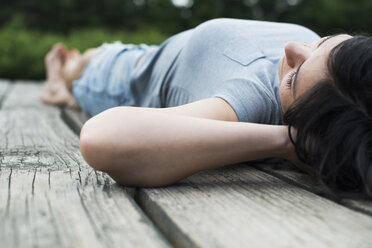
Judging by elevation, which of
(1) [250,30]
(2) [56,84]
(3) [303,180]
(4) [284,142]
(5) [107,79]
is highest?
(1) [250,30]

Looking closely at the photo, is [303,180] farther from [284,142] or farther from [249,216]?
[249,216]

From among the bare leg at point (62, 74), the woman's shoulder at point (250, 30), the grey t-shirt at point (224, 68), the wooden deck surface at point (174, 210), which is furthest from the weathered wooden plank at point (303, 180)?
the bare leg at point (62, 74)

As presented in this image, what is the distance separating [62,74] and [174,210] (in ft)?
7.84

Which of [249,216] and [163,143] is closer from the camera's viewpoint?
[249,216]

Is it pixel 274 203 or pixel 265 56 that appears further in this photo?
pixel 265 56

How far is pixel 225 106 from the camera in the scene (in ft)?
3.70

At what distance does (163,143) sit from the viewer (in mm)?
953

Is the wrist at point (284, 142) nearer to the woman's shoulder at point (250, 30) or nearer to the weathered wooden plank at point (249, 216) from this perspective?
the weathered wooden plank at point (249, 216)

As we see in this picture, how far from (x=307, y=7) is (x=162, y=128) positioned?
16.4 m

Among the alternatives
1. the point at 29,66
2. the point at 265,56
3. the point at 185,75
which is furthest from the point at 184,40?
the point at 29,66

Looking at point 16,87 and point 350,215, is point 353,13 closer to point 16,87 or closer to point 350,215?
point 16,87

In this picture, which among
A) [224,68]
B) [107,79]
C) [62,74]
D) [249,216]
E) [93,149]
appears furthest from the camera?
[62,74]

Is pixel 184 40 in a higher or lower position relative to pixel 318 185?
higher

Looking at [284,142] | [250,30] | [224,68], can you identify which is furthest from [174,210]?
[250,30]
